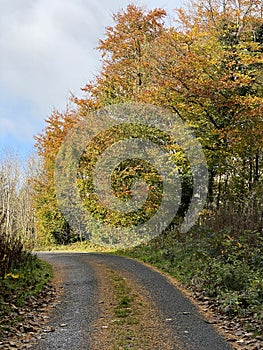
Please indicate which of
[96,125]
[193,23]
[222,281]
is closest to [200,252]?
[222,281]

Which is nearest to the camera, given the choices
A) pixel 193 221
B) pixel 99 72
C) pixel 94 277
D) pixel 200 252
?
pixel 94 277

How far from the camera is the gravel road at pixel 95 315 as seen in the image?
5.36m

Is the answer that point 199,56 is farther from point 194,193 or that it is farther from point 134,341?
point 134,341

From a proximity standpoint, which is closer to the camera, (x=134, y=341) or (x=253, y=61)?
(x=134, y=341)

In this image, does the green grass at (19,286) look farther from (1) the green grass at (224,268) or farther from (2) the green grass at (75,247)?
(2) the green grass at (75,247)

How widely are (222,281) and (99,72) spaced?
704 inches

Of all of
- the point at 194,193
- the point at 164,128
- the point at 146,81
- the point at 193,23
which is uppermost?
the point at 193,23

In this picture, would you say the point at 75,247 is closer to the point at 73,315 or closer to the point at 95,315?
the point at 73,315

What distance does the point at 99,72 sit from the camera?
23.3 meters

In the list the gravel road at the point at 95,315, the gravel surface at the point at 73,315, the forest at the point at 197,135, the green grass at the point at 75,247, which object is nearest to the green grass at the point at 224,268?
the forest at the point at 197,135

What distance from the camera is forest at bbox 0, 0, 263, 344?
30.0 ft

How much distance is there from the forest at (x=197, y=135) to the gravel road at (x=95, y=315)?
623 millimetres

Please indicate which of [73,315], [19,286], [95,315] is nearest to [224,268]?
[95,315]

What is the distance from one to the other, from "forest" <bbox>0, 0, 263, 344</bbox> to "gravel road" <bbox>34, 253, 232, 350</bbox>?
62cm
